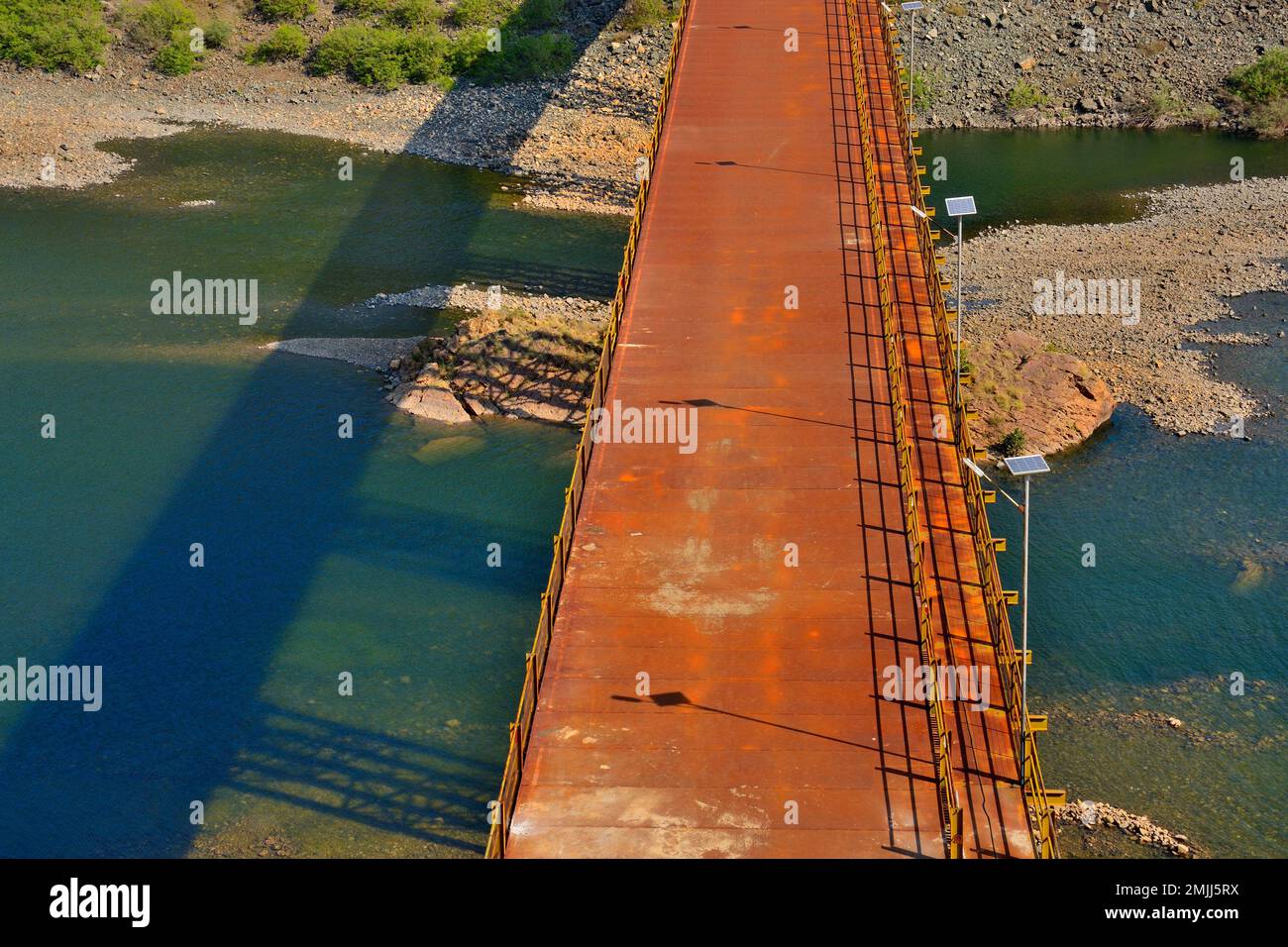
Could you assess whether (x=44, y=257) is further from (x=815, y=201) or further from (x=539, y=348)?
(x=815, y=201)

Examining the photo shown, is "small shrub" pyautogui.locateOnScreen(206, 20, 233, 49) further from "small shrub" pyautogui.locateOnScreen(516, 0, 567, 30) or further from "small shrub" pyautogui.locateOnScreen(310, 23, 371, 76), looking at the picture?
"small shrub" pyautogui.locateOnScreen(516, 0, 567, 30)

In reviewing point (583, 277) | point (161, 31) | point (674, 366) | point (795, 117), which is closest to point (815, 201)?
point (795, 117)

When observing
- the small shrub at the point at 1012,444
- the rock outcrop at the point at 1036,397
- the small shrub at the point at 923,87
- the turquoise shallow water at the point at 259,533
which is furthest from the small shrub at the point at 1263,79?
the small shrub at the point at 1012,444

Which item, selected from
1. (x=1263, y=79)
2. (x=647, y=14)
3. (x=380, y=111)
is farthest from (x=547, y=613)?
(x=1263, y=79)

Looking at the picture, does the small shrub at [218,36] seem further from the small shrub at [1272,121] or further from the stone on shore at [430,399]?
the small shrub at [1272,121]

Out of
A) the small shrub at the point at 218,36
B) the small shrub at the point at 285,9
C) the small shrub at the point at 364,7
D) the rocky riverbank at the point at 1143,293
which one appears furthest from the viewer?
the small shrub at the point at 364,7
